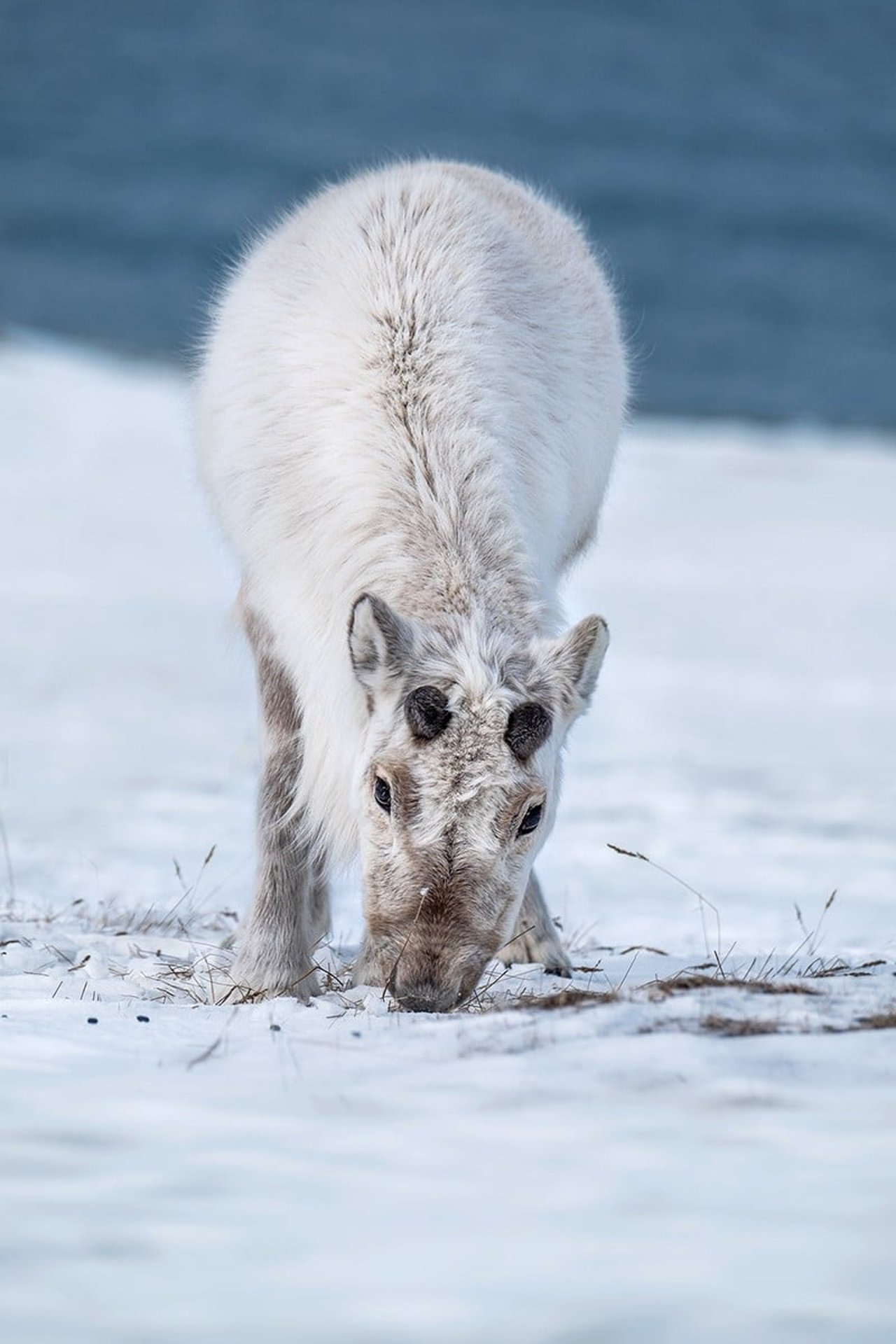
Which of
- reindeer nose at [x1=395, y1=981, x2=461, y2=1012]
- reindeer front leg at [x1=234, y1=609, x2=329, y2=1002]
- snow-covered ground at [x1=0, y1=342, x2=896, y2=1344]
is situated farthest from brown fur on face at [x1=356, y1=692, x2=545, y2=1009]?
reindeer front leg at [x1=234, y1=609, x2=329, y2=1002]

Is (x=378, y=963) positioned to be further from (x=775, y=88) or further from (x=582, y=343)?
(x=775, y=88)

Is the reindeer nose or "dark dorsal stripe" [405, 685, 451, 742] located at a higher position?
"dark dorsal stripe" [405, 685, 451, 742]

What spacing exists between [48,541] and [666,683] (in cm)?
669

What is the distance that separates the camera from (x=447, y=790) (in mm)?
4070

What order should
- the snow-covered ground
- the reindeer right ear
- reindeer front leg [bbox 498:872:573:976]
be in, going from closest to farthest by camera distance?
the snow-covered ground, the reindeer right ear, reindeer front leg [bbox 498:872:573:976]

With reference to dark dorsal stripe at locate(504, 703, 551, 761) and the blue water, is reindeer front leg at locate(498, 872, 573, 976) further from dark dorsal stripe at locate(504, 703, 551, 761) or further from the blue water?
the blue water

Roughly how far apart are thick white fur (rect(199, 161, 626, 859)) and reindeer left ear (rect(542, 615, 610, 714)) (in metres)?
0.16

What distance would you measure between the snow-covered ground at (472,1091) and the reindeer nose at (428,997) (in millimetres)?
50

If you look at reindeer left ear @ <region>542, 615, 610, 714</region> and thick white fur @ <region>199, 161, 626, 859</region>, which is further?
thick white fur @ <region>199, 161, 626, 859</region>

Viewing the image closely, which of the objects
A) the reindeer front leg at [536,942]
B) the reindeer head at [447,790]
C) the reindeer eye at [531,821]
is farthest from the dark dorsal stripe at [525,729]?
the reindeer front leg at [536,942]

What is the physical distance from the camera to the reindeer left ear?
4348 mm

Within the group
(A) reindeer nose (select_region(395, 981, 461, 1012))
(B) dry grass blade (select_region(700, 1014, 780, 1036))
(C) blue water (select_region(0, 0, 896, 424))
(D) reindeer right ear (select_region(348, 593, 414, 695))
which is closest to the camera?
(B) dry grass blade (select_region(700, 1014, 780, 1036))

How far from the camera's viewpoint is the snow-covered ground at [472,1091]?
250 cm

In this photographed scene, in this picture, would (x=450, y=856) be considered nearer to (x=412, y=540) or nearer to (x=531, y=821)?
(x=531, y=821)
